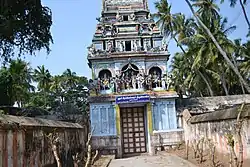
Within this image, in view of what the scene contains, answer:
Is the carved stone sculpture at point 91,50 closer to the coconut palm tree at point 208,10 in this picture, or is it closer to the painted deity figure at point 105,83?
the painted deity figure at point 105,83

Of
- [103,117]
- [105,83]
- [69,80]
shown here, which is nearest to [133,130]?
[103,117]

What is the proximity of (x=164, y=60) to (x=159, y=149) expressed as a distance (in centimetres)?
Answer: 591

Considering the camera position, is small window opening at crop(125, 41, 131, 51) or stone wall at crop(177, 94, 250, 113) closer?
stone wall at crop(177, 94, 250, 113)

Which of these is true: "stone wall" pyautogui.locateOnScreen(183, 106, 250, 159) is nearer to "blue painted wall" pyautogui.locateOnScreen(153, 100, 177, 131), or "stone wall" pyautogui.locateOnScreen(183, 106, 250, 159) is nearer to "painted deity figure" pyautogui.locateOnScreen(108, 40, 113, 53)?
"blue painted wall" pyautogui.locateOnScreen(153, 100, 177, 131)

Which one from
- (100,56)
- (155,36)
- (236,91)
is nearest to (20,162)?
(100,56)

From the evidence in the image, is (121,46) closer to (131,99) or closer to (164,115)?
(131,99)

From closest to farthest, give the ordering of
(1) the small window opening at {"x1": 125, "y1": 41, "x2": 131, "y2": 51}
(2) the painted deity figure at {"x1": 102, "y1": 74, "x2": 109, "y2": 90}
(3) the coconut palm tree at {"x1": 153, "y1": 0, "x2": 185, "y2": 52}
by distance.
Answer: (2) the painted deity figure at {"x1": 102, "y1": 74, "x2": 109, "y2": 90}, (1) the small window opening at {"x1": 125, "y1": 41, "x2": 131, "y2": 51}, (3) the coconut palm tree at {"x1": 153, "y1": 0, "x2": 185, "y2": 52}

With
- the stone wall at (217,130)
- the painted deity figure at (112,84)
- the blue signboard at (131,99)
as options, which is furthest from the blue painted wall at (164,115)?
the painted deity figure at (112,84)

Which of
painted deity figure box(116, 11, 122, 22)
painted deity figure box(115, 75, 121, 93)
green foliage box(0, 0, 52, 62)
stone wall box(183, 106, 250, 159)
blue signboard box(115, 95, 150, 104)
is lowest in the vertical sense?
stone wall box(183, 106, 250, 159)

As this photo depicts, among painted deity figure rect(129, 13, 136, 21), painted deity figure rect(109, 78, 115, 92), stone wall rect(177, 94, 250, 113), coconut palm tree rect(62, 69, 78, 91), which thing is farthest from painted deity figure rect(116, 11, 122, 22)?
coconut palm tree rect(62, 69, 78, 91)

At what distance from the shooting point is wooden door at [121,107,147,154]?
64.6 ft

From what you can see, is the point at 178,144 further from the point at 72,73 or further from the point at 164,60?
the point at 72,73

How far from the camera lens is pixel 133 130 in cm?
1989

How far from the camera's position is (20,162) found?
6566 millimetres
